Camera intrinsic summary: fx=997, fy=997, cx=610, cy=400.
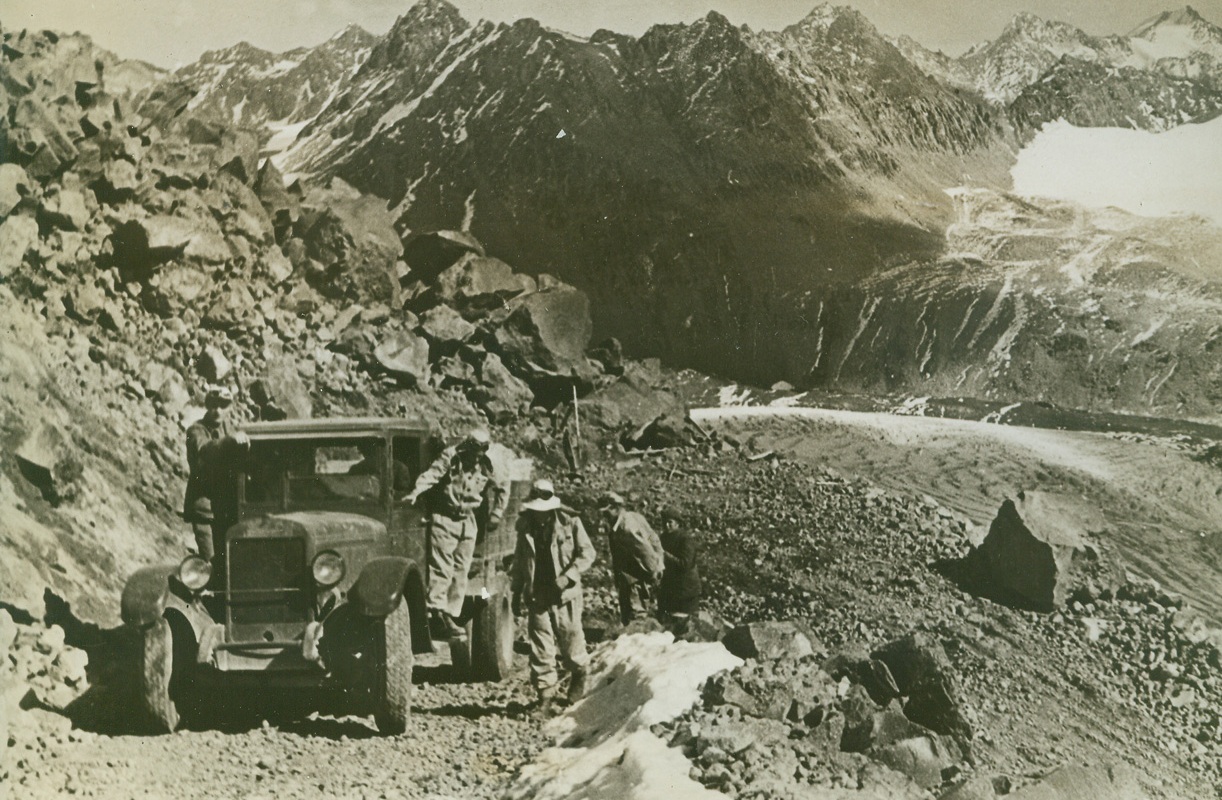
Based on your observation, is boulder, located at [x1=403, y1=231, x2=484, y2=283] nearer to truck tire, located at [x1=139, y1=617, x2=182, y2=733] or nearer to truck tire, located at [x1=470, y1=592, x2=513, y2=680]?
truck tire, located at [x1=470, y1=592, x2=513, y2=680]

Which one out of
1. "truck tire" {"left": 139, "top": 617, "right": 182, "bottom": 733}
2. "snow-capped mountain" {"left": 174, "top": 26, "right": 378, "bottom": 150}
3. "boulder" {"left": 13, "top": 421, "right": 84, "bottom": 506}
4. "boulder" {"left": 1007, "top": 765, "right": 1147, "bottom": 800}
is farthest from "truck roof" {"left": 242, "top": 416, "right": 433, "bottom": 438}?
"boulder" {"left": 1007, "top": 765, "right": 1147, "bottom": 800}

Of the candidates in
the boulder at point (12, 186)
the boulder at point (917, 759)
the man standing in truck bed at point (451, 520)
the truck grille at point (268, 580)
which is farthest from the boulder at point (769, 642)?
the boulder at point (12, 186)

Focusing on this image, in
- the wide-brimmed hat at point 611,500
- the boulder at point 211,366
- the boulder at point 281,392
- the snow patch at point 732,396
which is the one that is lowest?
the wide-brimmed hat at point 611,500

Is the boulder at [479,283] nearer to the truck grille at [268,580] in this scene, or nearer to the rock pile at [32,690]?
the truck grille at [268,580]

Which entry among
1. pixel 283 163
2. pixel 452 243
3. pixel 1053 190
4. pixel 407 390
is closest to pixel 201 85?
pixel 283 163

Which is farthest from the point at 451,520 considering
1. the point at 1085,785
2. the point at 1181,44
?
the point at 1181,44

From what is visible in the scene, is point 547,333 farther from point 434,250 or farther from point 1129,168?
point 1129,168
